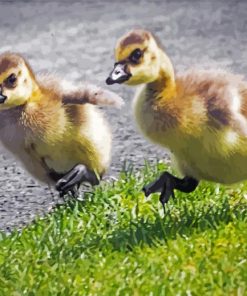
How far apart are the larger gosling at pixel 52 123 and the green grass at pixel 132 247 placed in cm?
17

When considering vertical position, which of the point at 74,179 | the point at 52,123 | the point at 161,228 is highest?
the point at 52,123

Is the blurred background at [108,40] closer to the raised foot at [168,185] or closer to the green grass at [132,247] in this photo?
the green grass at [132,247]

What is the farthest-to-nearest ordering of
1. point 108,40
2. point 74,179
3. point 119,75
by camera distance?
point 108,40 → point 74,179 → point 119,75

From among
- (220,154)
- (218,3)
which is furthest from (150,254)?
(218,3)

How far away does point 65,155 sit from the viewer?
14.2ft

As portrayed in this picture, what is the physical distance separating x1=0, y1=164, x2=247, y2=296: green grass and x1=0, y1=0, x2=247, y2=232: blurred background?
1.45 ft

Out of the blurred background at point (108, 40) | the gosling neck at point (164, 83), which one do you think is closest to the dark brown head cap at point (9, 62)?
the gosling neck at point (164, 83)

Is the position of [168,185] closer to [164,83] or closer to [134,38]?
[164,83]

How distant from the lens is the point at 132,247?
159 inches

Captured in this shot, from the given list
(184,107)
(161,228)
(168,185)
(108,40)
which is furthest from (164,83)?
(108,40)

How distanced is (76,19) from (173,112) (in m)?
3.81

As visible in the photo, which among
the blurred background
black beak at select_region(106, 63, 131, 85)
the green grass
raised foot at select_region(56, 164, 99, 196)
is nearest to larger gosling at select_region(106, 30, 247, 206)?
black beak at select_region(106, 63, 131, 85)

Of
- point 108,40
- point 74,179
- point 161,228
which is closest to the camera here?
point 161,228

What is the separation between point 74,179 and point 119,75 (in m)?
0.53
